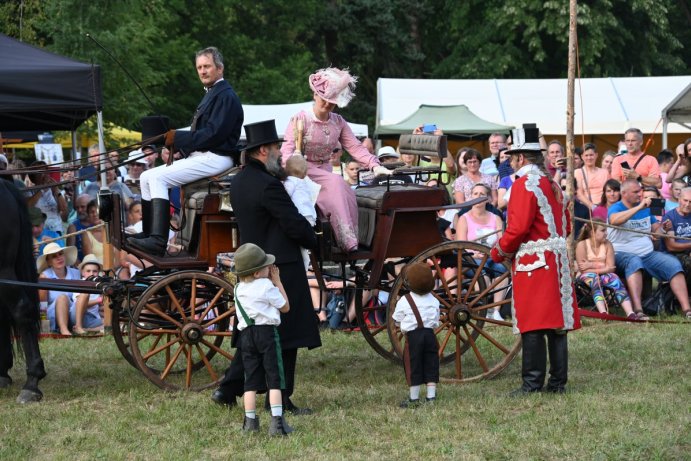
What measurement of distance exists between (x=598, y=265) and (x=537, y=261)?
460 cm

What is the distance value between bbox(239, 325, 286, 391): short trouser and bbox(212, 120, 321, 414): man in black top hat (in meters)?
0.27

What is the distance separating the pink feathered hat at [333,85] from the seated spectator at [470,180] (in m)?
5.01

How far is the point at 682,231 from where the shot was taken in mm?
12312

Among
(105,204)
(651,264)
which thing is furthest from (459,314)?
(651,264)

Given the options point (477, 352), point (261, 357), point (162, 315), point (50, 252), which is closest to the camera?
point (261, 357)

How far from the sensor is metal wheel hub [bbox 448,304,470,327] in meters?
8.54

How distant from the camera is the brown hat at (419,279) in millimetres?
7797

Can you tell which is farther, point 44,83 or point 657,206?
point 657,206

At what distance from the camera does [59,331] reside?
1143 cm

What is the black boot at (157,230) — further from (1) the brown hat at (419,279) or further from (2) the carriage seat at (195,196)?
(1) the brown hat at (419,279)

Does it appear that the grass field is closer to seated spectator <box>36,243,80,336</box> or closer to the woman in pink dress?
the woman in pink dress

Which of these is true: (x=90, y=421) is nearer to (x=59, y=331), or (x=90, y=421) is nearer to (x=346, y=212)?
(x=346, y=212)

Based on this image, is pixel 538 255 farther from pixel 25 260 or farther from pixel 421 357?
pixel 25 260

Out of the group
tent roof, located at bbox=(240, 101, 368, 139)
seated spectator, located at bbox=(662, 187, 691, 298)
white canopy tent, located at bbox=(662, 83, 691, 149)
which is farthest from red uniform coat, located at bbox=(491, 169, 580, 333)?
tent roof, located at bbox=(240, 101, 368, 139)
